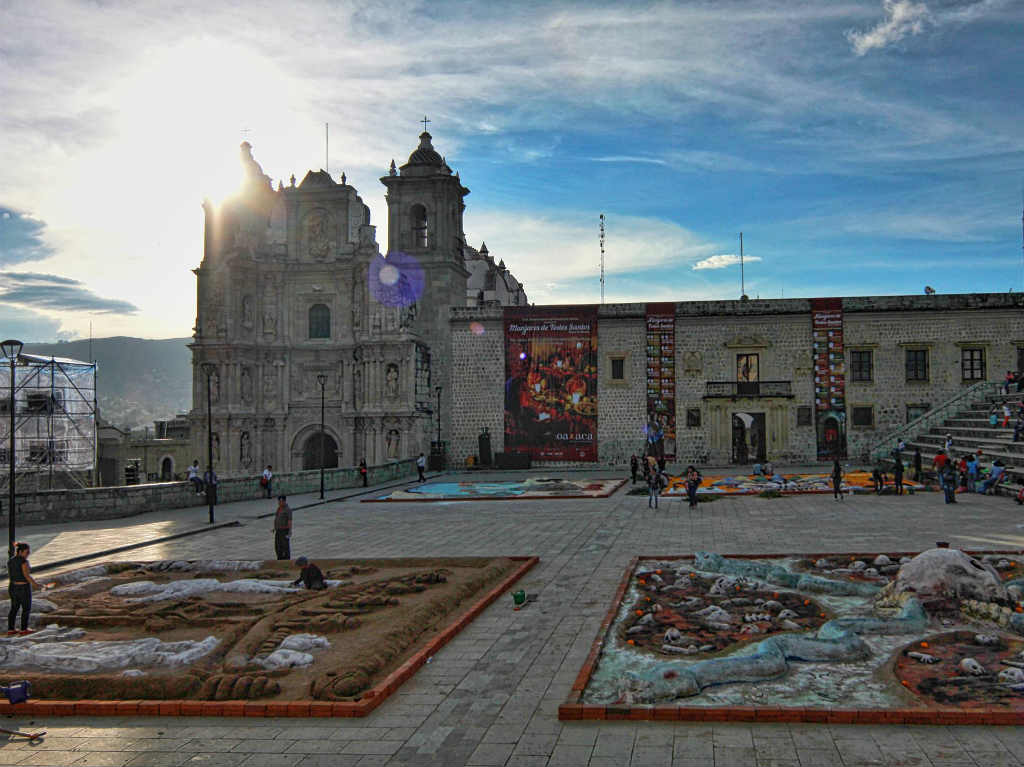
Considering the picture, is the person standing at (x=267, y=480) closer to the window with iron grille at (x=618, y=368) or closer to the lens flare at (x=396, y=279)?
the lens flare at (x=396, y=279)

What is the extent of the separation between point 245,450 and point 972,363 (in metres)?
33.5

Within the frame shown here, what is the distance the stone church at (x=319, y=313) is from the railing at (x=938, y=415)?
19.4 meters

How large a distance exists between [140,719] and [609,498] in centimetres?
1953

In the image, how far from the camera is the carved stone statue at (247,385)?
40.7m

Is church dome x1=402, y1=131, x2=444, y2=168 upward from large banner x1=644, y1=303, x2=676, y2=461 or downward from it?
upward

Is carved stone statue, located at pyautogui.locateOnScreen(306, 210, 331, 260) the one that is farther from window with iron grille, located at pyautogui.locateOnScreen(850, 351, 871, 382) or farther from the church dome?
window with iron grille, located at pyautogui.locateOnScreen(850, 351, 871, 382)

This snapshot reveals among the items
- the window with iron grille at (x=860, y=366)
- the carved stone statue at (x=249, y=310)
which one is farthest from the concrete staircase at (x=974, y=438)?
the carved stone statue at (x=249, y=310)

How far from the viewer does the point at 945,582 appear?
432 inches

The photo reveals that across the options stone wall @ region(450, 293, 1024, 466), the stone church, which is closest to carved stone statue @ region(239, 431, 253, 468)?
the stone church

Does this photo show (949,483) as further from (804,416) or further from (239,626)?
(239,626)

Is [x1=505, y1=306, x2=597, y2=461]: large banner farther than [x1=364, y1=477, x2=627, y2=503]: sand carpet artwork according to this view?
Yes

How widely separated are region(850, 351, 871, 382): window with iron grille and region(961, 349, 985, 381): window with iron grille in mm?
3981

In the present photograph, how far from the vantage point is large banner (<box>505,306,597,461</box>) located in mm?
39250

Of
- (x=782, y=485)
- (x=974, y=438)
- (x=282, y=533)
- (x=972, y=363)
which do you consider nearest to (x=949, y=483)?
(x=782, y=485)
